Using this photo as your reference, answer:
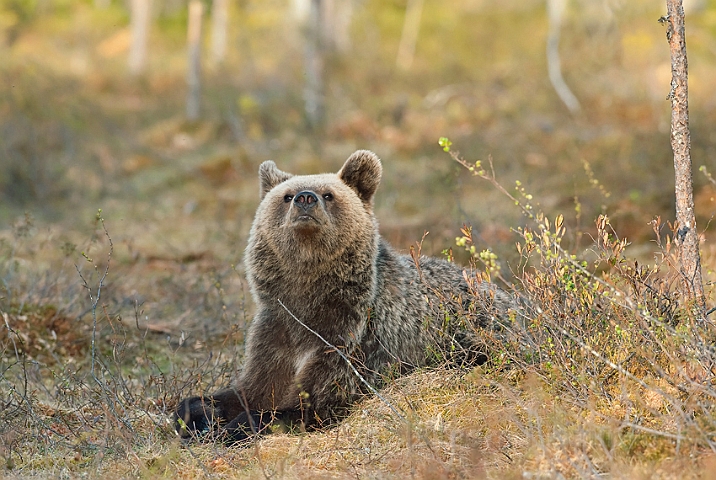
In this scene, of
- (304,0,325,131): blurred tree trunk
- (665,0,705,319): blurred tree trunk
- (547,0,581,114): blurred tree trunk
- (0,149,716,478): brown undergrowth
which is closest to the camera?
(0,149,716,478): brown undergrowth

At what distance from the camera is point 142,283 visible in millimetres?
9344

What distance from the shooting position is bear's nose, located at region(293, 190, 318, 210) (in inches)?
208

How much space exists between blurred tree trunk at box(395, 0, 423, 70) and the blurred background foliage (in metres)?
0.35

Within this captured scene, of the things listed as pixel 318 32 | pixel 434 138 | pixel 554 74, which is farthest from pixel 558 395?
pixel 554 74

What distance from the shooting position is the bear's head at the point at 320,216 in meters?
5.33

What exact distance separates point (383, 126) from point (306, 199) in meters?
12.0

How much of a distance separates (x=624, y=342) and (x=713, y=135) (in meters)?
8.51

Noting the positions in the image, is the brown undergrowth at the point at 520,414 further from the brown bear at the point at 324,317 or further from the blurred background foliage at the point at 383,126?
the blurred background foliage at the point at 383,126

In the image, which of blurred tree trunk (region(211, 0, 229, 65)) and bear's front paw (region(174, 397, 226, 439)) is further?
blurred tree trunk (region(211, 0, 229, 65))

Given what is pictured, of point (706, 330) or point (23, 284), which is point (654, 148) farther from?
point (23, 284)

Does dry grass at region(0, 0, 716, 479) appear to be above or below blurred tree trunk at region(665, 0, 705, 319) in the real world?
below

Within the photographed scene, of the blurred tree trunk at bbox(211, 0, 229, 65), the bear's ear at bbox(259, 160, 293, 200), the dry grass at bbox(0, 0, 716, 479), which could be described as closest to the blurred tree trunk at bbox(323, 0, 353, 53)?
the dry grass at bbox(0, 0, 716, 479)

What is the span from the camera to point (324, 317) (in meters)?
5.38

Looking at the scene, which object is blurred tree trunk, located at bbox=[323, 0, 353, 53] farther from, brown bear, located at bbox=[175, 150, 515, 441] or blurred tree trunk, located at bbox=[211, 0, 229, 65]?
brown bear, located at bbox=[175, 150, 515, 441]
